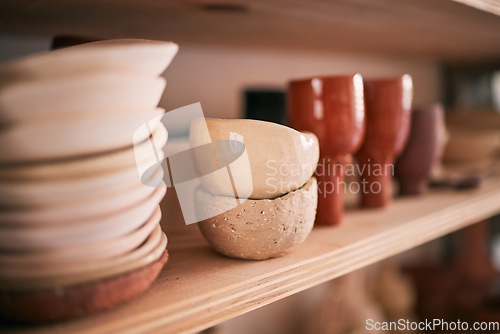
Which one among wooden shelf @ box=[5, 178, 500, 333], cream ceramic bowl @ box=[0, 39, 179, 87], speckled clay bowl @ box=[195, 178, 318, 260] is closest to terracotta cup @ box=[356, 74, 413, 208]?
wooden shelf @ box=[5, 178, 500, 333]

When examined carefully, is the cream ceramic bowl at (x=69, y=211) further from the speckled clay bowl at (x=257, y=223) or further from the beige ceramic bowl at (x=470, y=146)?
the beige ceramic bowl at (x=470, y=146)

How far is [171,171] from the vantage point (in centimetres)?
47

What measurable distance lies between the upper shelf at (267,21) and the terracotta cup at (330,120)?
0.13 metres

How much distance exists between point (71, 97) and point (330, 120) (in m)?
0.36

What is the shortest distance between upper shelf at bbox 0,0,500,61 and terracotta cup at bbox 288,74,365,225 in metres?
0.13

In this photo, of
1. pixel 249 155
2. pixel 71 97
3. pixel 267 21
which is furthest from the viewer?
pixel 267 21

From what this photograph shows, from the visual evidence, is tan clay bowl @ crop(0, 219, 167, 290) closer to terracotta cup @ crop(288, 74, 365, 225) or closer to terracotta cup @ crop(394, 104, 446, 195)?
terracotta cup @ crop(288, 74, 365, 225)

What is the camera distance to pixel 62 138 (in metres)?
0.28

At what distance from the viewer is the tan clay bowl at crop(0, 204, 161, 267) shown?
28 centimetres

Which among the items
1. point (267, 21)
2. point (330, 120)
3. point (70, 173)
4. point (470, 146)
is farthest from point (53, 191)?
point (470, 146)

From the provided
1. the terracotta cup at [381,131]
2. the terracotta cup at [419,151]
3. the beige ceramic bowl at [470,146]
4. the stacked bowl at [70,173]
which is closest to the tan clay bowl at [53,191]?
the stacked bowl at [70,173]

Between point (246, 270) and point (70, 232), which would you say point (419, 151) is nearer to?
point (246, 270)

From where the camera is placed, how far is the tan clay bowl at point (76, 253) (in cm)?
28

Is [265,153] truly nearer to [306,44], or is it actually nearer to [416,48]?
[306,44]
